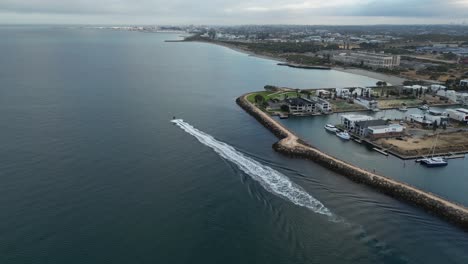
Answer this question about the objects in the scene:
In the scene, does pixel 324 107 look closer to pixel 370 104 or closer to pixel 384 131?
pixel 370 104

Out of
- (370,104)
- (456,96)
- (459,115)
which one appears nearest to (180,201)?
(370,104)

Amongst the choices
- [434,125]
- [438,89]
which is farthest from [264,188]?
[438,89]

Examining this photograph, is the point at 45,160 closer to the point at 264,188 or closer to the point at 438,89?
the point at 264,188

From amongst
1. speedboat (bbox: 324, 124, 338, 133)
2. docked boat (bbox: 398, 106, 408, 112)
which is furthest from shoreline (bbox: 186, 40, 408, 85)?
speedboat (bbox: 324, 124, 338, 133)

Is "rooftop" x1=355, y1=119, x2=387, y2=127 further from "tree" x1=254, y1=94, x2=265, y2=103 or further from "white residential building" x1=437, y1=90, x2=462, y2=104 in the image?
"white residential building" x1=437, y1=90, x2=462, y2=104

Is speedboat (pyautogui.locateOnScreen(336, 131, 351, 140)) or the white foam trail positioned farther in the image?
speedboat (pyautogui.locateOnScreen(336, 131, 351, 140))
